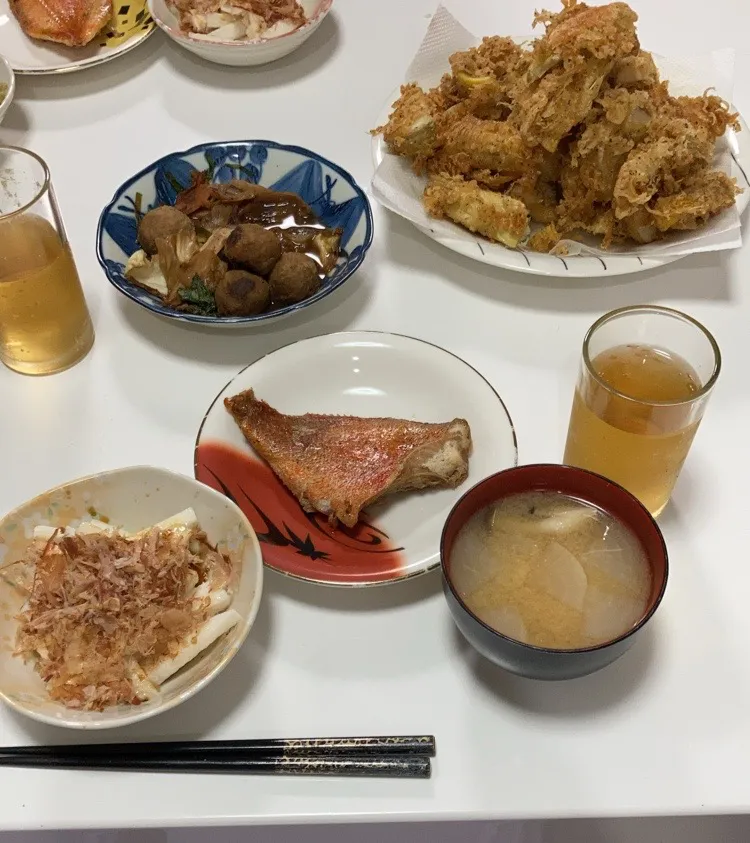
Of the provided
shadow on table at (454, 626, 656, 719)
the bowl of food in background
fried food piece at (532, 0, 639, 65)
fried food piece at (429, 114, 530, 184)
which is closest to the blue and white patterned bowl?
fried food piece at (429, 114, 530, 184)

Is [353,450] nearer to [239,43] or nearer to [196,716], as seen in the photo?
[196,716]

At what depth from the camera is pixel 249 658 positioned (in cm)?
99

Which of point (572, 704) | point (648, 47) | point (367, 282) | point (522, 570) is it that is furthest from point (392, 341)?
point (648, 47)

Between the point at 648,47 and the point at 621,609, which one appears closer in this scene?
the point at 621,609

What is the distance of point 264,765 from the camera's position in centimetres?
88

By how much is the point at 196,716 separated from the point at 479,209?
0.93 m

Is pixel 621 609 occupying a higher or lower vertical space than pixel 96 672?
higher

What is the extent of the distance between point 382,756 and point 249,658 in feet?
0.68

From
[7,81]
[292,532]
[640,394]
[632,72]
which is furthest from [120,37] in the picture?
[640,394]

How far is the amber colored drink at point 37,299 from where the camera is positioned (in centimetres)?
120

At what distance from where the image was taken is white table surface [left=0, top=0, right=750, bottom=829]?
2.86 ft

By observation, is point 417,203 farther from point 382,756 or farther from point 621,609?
point 382,756

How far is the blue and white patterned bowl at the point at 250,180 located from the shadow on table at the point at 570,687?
62cm

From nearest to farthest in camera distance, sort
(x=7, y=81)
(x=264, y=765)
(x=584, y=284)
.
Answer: (x=264, y=765)
(x=584, y=284)
(x=7, y=81)
